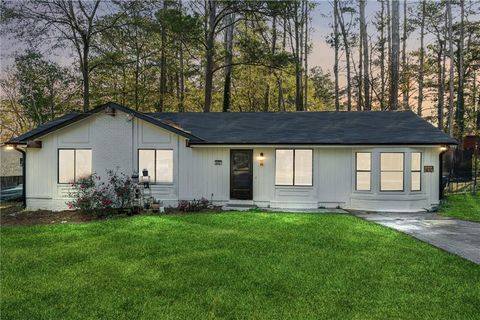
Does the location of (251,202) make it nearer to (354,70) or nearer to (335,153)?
(335,153)

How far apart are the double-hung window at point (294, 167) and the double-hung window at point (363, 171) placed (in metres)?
1.58

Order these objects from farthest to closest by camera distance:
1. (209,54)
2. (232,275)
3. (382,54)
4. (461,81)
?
1. (382,54)
2. (461,81)
3. (209,54)
4. (232,275)

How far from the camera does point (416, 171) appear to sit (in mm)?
11328

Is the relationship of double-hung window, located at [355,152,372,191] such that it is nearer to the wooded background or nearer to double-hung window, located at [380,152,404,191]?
double-hung window, located at [380,152,404,191]

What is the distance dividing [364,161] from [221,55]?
13.6 metres

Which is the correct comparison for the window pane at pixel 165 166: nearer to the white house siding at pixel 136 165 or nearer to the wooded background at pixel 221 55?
the white house siding at pixel 136 165

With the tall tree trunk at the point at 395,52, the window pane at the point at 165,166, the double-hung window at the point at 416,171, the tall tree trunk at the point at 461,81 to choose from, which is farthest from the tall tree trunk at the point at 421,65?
the window pane at the point at 165,166

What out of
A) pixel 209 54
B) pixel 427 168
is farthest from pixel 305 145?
pixel 209 54

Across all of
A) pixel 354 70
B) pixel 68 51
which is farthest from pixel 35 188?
pixel 354 70

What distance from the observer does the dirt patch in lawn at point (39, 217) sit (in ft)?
32.9

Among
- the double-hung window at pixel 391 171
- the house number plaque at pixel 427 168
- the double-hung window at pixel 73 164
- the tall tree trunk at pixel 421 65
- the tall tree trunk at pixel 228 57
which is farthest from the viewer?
the tall tree trunk at pixel 421 65

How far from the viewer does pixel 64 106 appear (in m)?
24.7

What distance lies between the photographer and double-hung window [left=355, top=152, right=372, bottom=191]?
11430mm

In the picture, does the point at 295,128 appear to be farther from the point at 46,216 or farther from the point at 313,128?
the point at 46,216
